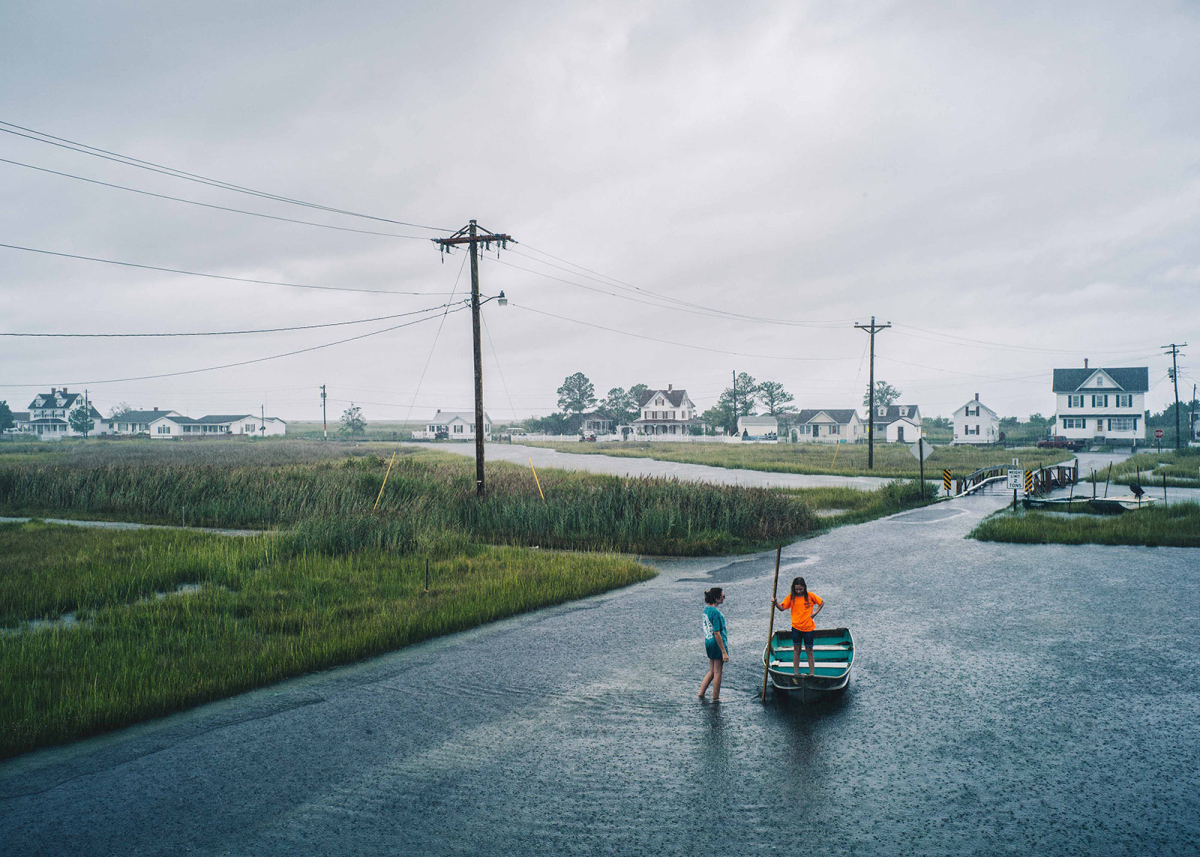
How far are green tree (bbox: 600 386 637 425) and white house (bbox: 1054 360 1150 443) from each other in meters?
72.6

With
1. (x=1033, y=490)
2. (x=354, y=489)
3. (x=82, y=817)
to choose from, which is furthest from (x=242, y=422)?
(x=82, y=817)

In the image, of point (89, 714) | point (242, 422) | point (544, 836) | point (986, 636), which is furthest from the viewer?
point (242, 422)

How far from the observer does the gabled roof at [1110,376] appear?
3257 inches

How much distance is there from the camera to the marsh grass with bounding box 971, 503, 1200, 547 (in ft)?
65.3

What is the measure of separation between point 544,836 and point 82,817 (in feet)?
12.3

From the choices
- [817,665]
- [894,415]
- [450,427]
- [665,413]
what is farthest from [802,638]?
[450,427]

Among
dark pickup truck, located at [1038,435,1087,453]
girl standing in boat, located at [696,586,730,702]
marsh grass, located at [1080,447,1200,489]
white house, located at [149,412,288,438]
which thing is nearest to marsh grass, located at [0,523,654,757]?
girl standing in boat, located at [696,586,730,702]

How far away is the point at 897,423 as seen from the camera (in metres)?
117

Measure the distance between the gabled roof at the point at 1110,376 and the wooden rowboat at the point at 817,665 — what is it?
310ft

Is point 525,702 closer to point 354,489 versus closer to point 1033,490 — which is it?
point 354,489

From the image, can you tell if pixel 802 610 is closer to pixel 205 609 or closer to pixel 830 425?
pixel 205 609

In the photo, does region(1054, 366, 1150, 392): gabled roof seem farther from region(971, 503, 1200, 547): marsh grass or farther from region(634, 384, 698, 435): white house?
region(971, 503, 1200, 547): marsh grass

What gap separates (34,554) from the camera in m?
16.8

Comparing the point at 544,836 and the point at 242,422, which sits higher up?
the point at 242,422
